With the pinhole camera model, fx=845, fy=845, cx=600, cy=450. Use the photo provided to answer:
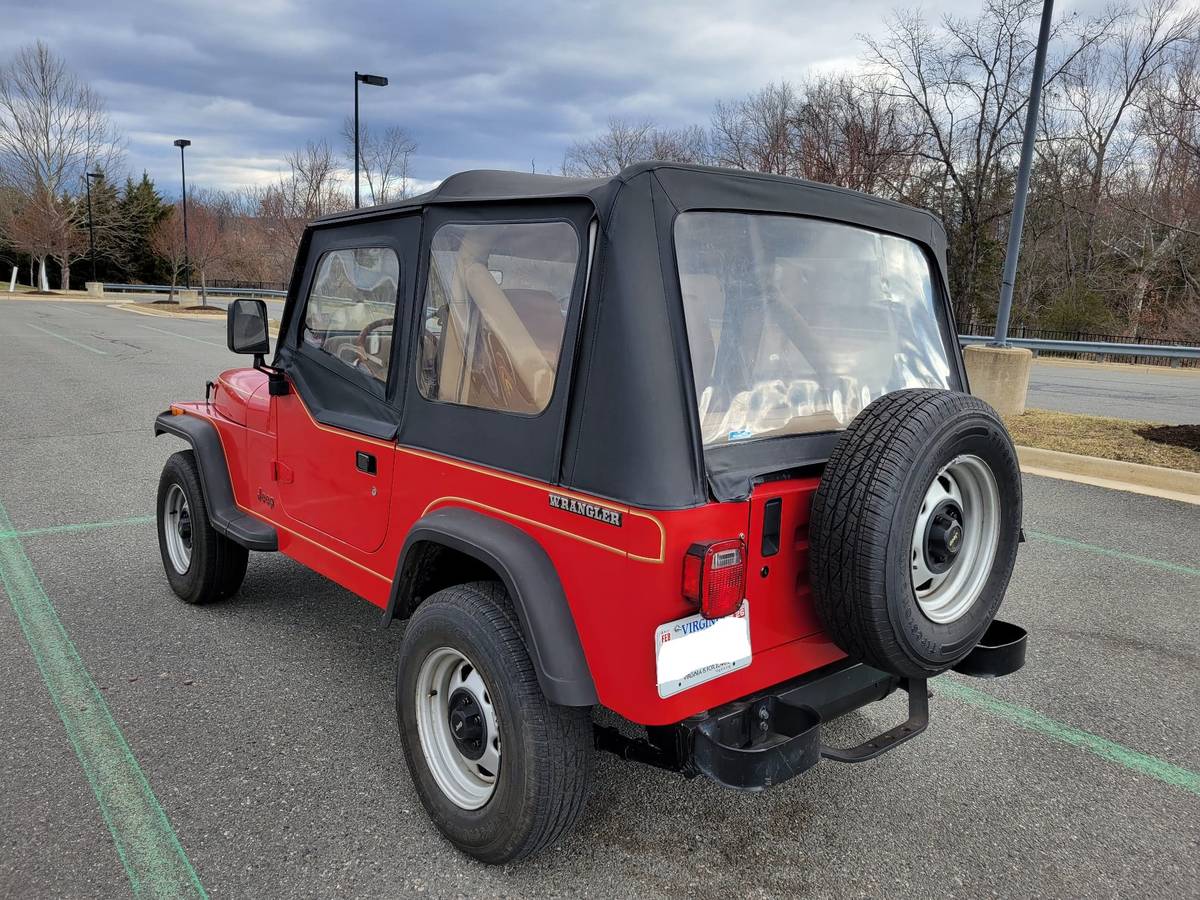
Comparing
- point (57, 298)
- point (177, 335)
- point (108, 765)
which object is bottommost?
point (108, 765)

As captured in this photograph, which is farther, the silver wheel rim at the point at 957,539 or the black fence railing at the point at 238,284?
the black fence railing at the point at 238,284

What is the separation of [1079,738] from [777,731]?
5.72ft

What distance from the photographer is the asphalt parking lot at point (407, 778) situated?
249cm

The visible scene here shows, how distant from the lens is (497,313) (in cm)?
265

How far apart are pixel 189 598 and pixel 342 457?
1.81 m

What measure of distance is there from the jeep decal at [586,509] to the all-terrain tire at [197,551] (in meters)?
2.53

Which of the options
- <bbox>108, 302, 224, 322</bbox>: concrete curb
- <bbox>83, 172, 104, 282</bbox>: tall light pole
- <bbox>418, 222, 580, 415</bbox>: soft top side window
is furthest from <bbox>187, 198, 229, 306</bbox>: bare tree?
<bbox>418, 222, 580, 415</bbox>: soft top side window

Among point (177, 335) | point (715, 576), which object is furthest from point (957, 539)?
point (177, 335)

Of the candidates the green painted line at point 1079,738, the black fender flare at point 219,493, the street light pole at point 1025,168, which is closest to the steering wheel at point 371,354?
the black fender flare at point 219,493

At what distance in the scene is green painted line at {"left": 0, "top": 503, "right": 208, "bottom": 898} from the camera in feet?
8.03

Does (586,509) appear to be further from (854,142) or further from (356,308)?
(854,142)

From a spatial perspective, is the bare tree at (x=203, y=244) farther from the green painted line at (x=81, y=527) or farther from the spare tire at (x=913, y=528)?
the spare tire at (x=913, y=528)

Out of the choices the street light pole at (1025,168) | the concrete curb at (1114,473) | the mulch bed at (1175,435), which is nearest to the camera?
the concrete curb at (1114,473)

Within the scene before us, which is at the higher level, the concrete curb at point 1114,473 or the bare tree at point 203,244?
the bare tree at point 203,244
